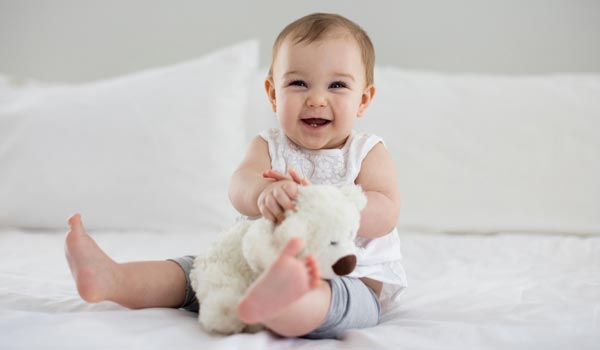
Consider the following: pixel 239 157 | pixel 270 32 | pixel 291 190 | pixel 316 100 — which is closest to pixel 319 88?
pixel 316 100

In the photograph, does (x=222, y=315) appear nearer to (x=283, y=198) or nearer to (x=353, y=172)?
(x=283, y=198)

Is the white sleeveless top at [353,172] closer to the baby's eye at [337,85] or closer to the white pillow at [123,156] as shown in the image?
the baby's eye at [337,85]

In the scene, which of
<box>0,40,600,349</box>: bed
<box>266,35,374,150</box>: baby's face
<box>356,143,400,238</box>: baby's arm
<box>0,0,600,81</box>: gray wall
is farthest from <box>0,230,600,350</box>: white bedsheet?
<box>0,0,600,81</box>: gray wall

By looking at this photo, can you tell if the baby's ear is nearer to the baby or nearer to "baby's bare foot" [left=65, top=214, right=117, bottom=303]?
the baby

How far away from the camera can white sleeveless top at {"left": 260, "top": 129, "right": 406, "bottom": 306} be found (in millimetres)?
1026

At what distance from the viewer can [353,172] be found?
41.6 inches

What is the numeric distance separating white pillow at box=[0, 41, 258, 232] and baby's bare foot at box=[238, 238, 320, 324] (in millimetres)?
1001

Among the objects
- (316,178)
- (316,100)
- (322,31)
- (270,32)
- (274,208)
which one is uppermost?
(270,32)

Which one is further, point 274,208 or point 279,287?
point 274,208

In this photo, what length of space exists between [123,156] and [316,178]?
2.78 ft

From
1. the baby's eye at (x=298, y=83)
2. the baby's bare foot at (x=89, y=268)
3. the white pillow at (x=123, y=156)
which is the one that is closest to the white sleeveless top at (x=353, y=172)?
the baby's eye at (x=298, y=83)

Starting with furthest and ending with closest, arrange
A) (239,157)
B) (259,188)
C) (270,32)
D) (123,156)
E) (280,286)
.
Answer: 1. (270,32)
2. (239,157)
3. (123,156)
4. (259,188)
5. (280,286)

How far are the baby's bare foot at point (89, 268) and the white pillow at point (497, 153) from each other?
3.37 ft

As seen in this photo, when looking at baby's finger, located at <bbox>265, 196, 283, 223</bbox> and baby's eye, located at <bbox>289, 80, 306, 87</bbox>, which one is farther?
baby's eye, located at <bbox>289, 80, 306, 87</bbox>
